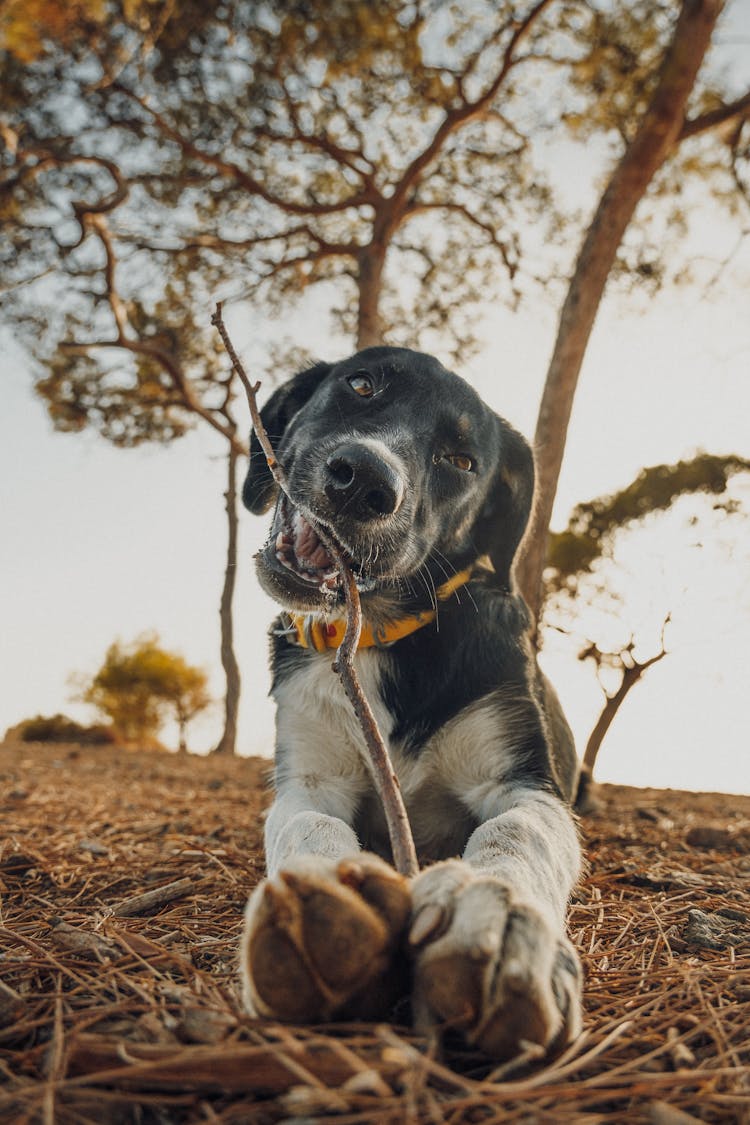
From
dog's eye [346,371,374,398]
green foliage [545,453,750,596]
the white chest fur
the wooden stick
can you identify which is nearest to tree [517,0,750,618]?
dog's eye [346,371,374,398]

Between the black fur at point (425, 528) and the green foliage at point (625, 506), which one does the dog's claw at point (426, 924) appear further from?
the green foliage at point (625, 506)

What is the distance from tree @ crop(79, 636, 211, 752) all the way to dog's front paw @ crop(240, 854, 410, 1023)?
2742 centimetres

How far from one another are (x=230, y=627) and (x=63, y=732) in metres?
7.03

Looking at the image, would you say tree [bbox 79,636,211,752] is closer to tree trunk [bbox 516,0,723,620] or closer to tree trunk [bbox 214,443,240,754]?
tree trunk [bbox 214,443,240,754]

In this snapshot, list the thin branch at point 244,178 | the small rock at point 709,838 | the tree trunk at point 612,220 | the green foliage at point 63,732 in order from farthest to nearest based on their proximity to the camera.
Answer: the green foliage at point 63,732, the thin branch at point 244,178, the tree trunk at point 612,220, the small rock at point 709,838

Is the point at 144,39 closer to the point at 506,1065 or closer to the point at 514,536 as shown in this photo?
the point at 514,536

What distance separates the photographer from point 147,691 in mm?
27516

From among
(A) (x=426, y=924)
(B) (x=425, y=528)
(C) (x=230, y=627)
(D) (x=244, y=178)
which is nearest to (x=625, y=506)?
(C) (x=230, y=627)

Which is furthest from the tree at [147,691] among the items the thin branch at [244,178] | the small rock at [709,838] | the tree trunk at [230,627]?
the small rock at [709,838]

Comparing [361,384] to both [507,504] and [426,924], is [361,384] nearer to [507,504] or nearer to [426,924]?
[507,504]

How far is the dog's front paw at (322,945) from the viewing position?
3.53ft

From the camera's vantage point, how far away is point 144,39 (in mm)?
8156

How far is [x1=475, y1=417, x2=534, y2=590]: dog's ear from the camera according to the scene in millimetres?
3299

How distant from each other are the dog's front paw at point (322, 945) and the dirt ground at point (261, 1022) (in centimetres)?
5
